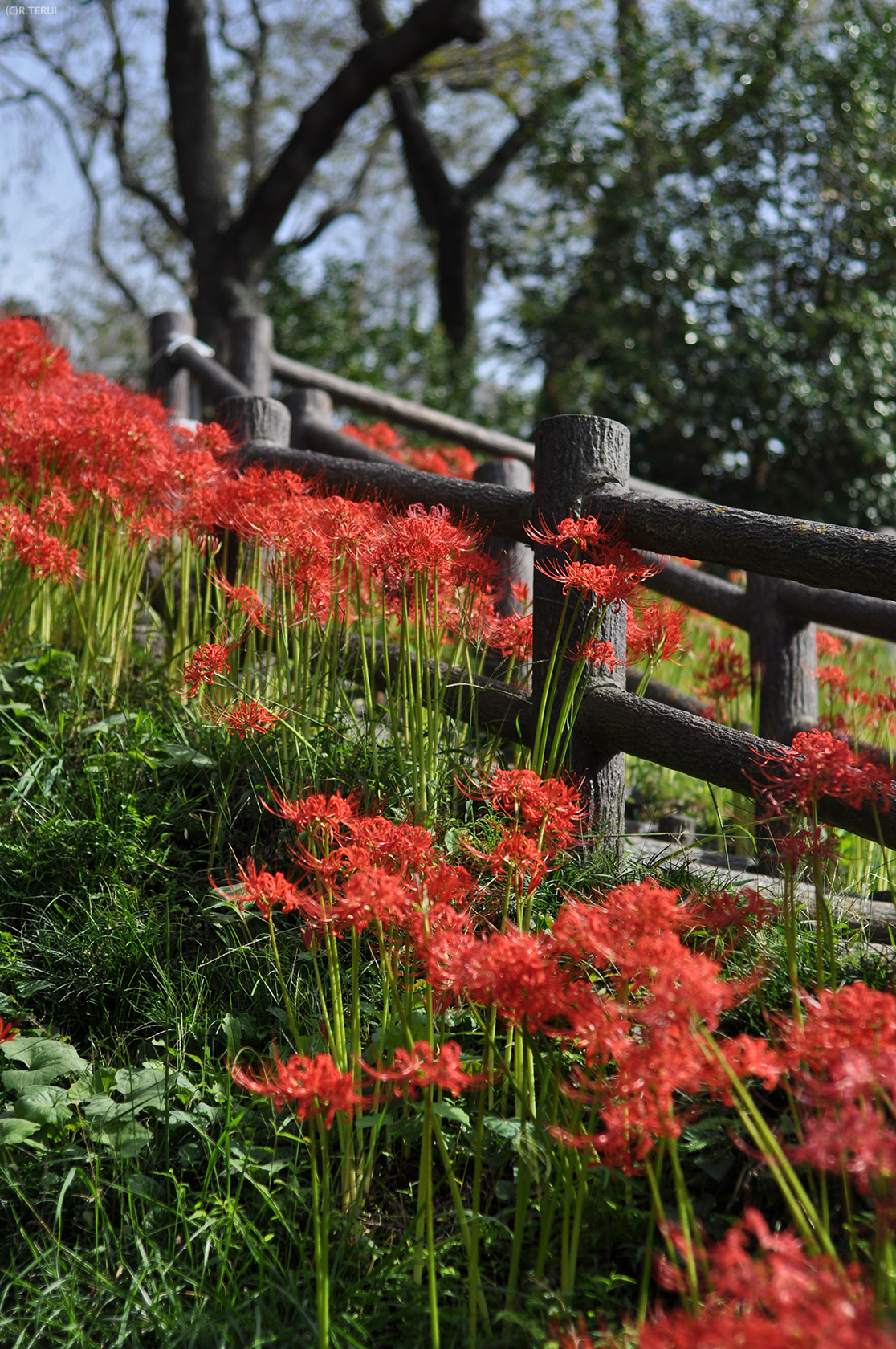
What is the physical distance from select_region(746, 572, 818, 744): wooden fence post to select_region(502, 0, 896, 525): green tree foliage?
17.3ft

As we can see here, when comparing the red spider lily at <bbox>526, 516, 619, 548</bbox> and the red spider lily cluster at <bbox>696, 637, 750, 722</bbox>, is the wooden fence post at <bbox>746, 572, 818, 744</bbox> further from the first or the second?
the red spider lily at <bbox>526, 516, 619, 548</bbox>

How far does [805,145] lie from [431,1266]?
33.5 feet

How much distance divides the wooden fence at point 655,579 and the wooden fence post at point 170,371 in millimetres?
3074

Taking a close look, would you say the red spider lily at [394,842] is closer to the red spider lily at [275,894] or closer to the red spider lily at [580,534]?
the red spider lily at [275,894]

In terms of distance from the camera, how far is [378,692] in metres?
3.53

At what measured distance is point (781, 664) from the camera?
4.02 m

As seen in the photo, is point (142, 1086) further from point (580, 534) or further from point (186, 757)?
point (580, 534)

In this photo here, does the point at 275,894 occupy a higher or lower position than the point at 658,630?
lower

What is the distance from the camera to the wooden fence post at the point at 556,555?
106 inches

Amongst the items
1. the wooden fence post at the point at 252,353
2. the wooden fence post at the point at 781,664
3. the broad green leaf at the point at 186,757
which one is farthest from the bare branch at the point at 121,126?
the broad green leaf at the point at 186,757

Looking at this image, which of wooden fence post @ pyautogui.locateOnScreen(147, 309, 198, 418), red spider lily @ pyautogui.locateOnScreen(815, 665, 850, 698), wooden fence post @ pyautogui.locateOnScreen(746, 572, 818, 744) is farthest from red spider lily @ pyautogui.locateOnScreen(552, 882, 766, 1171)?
wooden fence post @ pyautogui.locateOnScreen(147, 309, 198, 418)

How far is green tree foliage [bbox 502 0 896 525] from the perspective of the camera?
8.82m

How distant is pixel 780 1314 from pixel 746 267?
369 inches

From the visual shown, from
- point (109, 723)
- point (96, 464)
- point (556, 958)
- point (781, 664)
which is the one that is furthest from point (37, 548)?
point (781, 664)
